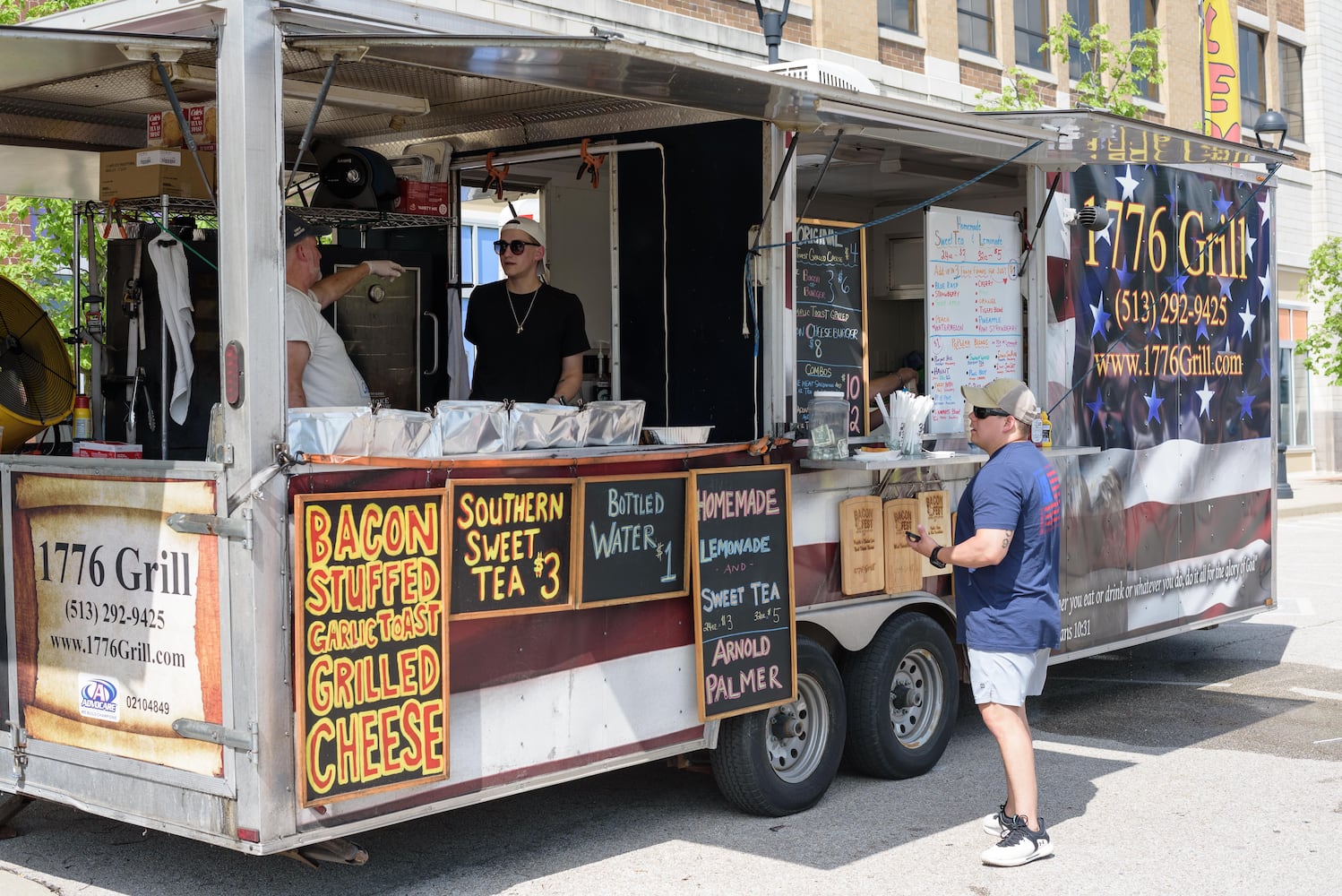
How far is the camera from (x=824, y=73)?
715cm

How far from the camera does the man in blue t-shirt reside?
212 inches

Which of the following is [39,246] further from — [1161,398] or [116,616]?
[1161,398]

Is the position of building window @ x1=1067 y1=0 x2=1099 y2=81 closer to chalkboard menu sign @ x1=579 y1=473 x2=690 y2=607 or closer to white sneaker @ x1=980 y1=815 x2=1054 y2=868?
chalkboard menu sign @ x1=579 y1=473 x2=690 y2=607

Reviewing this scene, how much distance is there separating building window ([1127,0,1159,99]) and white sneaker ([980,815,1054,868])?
21.5 metres

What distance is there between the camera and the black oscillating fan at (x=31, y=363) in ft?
20.1

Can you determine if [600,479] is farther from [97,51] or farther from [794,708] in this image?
[97,51]

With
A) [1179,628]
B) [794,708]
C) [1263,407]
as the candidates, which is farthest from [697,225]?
[1263,407]

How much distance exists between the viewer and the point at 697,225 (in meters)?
6.54

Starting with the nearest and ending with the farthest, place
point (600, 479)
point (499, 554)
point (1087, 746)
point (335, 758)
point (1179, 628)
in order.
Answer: point (335, 758) → point (499, 554) → point (600, 479) → point (1087, 746) → point (1179, 628)

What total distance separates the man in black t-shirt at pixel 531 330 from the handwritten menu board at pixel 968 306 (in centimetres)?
175

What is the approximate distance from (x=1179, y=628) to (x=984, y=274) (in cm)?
252

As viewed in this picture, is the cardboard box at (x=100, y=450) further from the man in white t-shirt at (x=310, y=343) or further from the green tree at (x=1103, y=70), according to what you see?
the green tree at (x=1103, y=70)

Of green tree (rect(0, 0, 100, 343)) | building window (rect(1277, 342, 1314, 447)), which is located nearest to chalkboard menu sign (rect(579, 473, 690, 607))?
green tree (rect(0, 0, 100, 343))

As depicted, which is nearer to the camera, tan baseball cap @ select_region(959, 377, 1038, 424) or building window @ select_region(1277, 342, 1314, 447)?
tan baseball cap @ select_region(959, 377, 1038, 424)
